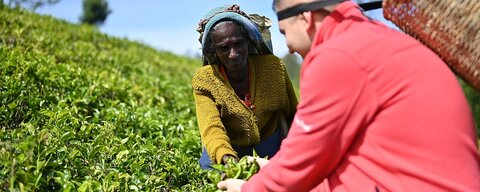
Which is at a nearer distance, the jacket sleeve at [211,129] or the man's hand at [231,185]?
the man's hand at [231,185]

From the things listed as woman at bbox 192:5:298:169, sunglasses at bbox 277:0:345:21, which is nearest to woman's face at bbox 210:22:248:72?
woman at bbox 192:5:298:169


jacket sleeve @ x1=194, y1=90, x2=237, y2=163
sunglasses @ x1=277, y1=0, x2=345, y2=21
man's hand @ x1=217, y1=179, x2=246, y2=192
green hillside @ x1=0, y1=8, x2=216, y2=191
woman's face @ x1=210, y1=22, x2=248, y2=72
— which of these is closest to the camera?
sunglasses @ x1=277, y1=0, x2=345, y2=21

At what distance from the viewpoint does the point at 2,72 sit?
4.32m

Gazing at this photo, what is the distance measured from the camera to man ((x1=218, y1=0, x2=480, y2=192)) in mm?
1961

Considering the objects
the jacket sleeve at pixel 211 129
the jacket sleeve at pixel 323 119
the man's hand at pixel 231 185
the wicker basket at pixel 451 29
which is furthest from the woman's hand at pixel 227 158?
the wicker basket at pixel 451 29

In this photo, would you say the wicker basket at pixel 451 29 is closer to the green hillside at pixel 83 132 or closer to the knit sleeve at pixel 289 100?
the green hillside at pixel 83 132

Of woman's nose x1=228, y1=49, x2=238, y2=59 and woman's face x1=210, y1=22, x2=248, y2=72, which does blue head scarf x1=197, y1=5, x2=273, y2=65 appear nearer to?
woman's face x1=210, y1=22, x2=248, y2=72

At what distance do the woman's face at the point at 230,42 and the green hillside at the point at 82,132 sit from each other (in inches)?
25.4

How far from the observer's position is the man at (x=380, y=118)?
1961 millimetres

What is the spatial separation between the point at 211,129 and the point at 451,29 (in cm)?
155

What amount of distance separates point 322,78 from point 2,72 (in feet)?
10.1

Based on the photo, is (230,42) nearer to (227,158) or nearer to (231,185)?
(227,158)

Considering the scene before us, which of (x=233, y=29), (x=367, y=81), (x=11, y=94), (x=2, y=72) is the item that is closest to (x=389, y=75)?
(x=367, y=81)

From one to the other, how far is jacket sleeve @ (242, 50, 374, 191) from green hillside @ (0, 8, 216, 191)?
0.98 meters
